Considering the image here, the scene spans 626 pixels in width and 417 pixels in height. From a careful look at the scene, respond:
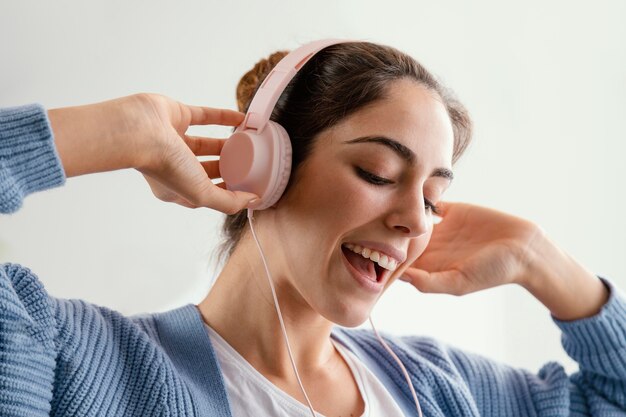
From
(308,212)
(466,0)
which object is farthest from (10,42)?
(466,0)

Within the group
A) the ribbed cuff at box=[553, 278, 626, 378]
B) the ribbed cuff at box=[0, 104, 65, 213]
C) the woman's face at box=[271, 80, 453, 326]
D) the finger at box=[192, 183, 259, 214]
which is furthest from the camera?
the ribbed cuff at box=[553, 278, 626, 378]

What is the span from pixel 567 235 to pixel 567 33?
1.99ft

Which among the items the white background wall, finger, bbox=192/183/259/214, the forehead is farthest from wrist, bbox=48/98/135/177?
the white background wall

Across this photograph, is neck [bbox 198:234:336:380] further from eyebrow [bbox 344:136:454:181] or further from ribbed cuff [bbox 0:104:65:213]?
ribbed cuff [bbox 0:104:65:213]

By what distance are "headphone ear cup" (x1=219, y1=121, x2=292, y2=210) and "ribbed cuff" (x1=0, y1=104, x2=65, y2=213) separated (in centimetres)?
31

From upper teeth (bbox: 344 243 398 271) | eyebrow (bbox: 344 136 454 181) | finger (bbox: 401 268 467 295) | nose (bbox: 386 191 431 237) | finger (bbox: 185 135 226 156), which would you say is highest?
eyebrow (bbox: 344 136 454 181)

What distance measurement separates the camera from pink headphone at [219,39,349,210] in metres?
1.31

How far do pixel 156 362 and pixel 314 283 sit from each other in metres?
0.29

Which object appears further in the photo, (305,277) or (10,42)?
(10,42)

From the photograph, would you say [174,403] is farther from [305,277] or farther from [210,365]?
[305,277]

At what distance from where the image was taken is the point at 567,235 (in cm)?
249

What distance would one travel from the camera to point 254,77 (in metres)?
1.57

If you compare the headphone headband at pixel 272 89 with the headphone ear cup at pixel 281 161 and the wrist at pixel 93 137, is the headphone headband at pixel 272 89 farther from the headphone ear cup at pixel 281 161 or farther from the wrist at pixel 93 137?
the wrist at pixel 93 137

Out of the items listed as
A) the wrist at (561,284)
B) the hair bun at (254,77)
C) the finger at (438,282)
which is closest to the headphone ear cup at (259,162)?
the hair bun at (254,77)
